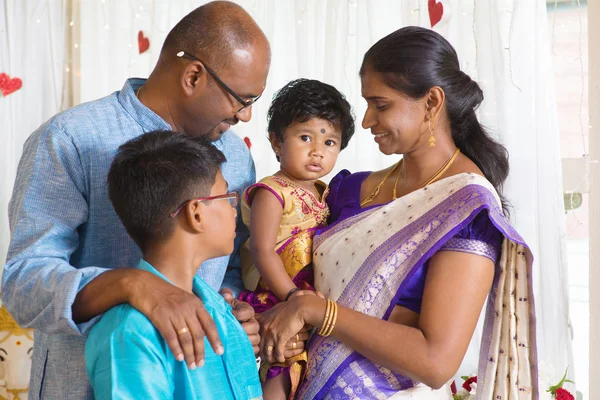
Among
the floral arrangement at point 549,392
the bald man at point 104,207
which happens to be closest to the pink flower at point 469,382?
the floral arrangement at point 549,392

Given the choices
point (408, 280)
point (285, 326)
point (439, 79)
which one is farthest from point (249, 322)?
point (439, 79)

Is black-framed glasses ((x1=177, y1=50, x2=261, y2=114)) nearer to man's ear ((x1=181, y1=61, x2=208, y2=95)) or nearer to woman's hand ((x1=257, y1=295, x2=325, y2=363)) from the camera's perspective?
man's ear ((x1=181, y1=61, x2=208, y2=95))

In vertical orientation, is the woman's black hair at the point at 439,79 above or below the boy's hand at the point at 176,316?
above

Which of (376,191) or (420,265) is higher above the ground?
(376,191)

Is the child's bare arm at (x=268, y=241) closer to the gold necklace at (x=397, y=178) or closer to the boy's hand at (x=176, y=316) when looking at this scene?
the gold necklace at (x=397, y=178)

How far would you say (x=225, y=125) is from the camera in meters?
1.87

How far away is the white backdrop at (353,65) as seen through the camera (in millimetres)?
2828

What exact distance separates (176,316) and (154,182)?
327 millimetres

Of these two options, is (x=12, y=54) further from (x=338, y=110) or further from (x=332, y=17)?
(x=338, y=110)

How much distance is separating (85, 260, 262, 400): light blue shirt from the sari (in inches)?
14.3

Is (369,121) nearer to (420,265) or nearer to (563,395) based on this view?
(420,265)

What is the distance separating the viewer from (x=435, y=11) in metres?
2.99

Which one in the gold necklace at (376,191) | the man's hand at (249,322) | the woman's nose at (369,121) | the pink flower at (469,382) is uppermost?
the woman's nose at (369,121)

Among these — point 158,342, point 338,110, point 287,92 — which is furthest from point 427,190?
point 158,342
